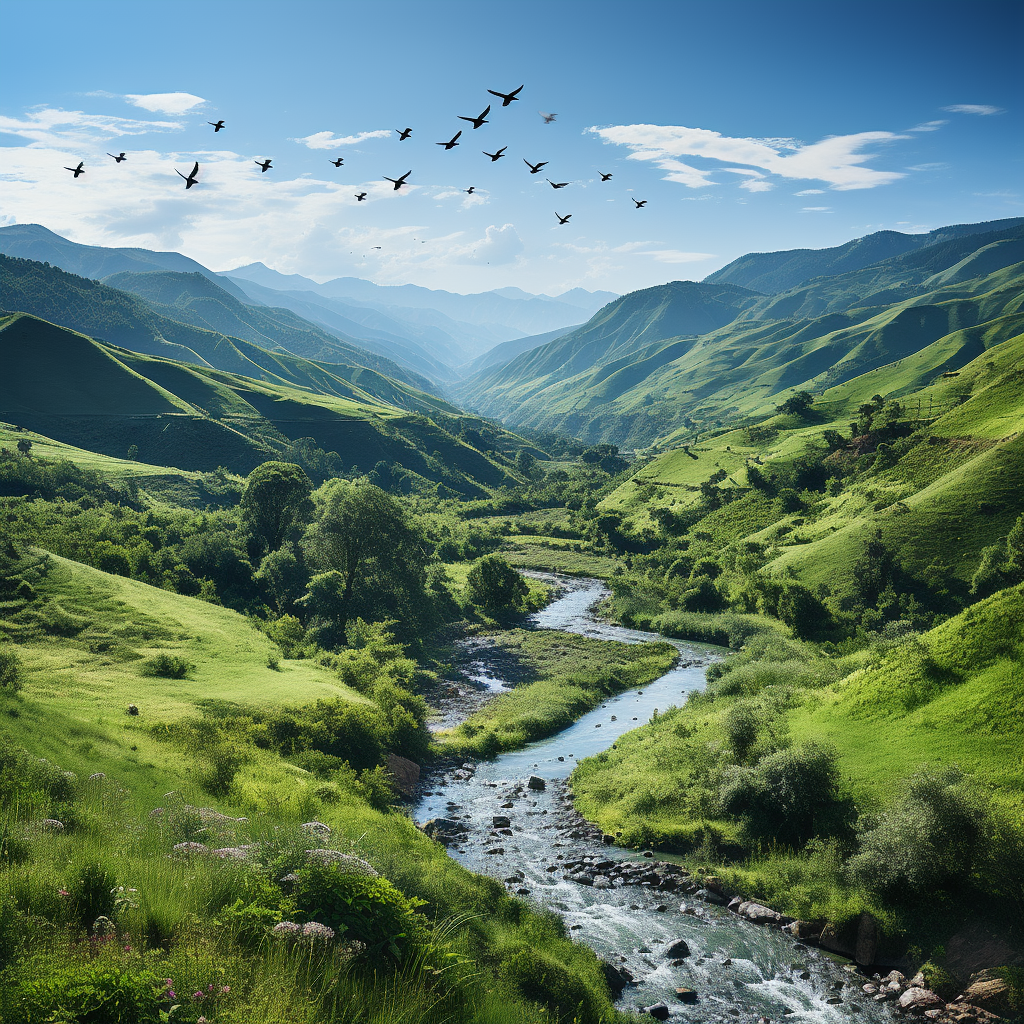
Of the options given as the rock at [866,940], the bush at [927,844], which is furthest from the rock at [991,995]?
the bush at [927,844]

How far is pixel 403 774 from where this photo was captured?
4441 cm

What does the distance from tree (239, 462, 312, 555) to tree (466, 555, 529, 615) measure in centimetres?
2803

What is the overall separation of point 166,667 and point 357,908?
3833cm

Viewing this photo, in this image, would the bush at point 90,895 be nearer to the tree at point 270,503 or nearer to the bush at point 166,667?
the bush at point 166,667

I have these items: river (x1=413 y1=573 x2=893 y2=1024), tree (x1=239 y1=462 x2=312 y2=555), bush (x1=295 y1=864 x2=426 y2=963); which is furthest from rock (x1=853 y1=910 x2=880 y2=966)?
Result: tree (x1=239 y1=462 x2=312 y2=555)

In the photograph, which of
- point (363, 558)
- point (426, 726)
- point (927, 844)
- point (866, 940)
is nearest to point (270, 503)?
point (363, 558)

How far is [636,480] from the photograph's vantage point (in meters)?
177

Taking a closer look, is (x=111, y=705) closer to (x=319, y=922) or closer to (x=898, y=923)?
(x=319, y=922)

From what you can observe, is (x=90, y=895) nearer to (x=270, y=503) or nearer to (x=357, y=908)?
(x=357, y=908)

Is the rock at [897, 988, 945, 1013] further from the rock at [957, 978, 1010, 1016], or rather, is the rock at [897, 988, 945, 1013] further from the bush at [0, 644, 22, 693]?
the bush at [0, 644, 22, 693]

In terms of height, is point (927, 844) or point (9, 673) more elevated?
point (9, 673)

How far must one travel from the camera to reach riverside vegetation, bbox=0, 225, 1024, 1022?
39.5 ft

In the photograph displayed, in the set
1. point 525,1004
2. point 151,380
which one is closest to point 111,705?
point 525,1004

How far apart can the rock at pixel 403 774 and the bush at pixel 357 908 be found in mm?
29535
